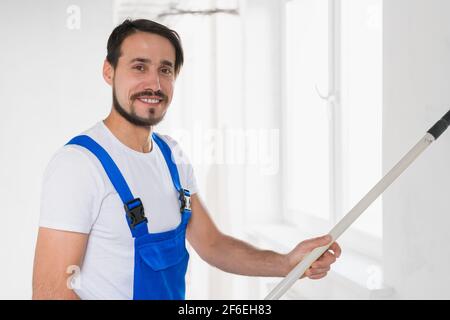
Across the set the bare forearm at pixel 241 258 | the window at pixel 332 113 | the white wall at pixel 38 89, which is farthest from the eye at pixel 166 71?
the white wall at pixel 38 89

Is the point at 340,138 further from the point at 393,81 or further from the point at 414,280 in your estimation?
the point at 414,280

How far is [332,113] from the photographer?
59.7 inches

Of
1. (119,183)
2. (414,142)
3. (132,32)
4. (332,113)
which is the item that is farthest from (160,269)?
(332,113)

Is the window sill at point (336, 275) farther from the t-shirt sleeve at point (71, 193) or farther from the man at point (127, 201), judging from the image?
the t-shirt sleeve at point (71, 193)

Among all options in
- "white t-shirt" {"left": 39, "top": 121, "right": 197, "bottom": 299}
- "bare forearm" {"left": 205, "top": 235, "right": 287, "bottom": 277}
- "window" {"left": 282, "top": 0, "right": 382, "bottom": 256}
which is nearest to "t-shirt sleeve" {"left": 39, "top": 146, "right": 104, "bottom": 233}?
"white t-shirt" {"left": 39, "top": 121, "right": 197, "bottom": 299}

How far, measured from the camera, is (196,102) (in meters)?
1.70

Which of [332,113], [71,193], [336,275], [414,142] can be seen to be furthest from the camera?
[332,113]

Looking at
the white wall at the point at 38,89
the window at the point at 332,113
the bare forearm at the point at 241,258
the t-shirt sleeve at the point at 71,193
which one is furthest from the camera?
the white wall at the point at 38,89

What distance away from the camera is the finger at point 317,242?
912mm

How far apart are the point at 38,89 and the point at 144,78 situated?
74 cm

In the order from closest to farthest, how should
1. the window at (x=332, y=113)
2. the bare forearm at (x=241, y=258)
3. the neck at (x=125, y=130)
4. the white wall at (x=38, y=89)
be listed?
the neck at (x=125, y=130) → the bare forearm at (x=241, y=258) → the window at (x=332, y=113) → the white wall at (x=38, y=89)

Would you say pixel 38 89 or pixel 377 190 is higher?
pixel 38 89

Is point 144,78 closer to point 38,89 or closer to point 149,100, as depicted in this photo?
point 149,100
